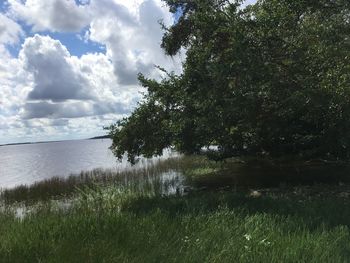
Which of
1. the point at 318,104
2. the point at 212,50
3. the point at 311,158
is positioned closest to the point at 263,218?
the point at 318,104

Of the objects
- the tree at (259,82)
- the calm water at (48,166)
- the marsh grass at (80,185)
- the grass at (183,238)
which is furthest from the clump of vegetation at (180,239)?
the calm water at (48,166)

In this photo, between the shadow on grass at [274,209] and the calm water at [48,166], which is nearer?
the shadow on grass at [274,209]

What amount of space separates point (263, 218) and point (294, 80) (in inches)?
269

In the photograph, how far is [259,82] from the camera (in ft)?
44.0

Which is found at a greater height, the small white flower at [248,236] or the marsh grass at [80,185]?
the small white flower at [248,236]

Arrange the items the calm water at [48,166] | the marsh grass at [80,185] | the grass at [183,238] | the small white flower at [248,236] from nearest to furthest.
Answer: the grass at [183,238], the small white flower at [248,236], the marsh grass at [80,185], the calm water at [48,166]

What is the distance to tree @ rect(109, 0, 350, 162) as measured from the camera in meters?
13.2

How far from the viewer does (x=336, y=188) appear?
15086 mm

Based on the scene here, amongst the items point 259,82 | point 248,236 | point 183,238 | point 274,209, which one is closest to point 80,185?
point 259,82

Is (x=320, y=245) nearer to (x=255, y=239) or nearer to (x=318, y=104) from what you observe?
(x=255, y=239)

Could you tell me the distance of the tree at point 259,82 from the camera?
13.2 meters

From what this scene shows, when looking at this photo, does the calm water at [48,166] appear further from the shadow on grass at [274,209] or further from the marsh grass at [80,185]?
the shadow on grass at [274,209]

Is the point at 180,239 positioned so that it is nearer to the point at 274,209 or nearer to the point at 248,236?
the point at 248,236

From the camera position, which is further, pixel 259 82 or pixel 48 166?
pixel 48 166
